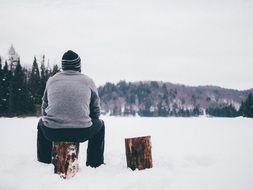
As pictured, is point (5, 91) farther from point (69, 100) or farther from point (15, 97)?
point (69, 100)

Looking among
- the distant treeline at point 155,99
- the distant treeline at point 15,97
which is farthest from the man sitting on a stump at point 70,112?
the distant treeline at point 155,99

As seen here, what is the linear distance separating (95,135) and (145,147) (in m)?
0.88

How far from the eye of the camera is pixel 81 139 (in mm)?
5492

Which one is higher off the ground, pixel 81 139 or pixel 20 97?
pixel 20 97

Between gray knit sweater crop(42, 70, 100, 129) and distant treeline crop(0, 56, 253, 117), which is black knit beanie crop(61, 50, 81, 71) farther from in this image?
distant treeline crop(0, 56, 253, 117)

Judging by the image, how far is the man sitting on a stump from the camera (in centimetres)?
538

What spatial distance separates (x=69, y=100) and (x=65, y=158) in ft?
2.78

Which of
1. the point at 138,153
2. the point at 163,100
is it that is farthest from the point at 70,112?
the point at 163,100

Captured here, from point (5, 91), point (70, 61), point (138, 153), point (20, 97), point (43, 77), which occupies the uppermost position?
point (43, 77)

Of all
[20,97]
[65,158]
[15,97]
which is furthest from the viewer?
[20,97]

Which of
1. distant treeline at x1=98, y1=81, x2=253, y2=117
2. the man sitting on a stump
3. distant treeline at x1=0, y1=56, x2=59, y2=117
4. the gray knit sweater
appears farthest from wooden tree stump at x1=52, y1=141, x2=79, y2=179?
distant treeline at x1=98, y1=81, x2=253, y2=117

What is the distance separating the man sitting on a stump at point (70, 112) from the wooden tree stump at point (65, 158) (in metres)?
0.10

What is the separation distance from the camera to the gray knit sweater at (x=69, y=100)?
17.6 feet

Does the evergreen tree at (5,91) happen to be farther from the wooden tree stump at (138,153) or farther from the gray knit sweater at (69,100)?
the gray knit sweater at (69,100)
